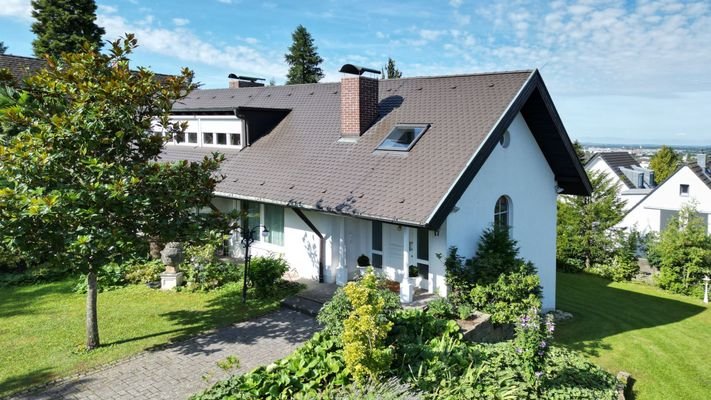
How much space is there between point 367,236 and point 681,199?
83.5 ft

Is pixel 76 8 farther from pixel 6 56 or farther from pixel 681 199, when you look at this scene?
pixel 681 199

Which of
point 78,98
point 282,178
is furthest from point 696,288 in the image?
point 78,98

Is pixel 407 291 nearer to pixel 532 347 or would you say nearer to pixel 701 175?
pixel 532 347

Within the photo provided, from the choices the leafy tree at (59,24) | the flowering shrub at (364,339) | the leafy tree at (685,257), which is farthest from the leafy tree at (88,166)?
the leafy tree at (59,24)

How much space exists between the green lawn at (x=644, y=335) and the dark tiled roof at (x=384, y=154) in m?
4.67

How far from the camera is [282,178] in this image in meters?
14.9

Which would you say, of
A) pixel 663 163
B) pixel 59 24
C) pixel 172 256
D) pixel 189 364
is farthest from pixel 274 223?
pixel 663 163

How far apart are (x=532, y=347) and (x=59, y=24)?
36991mm

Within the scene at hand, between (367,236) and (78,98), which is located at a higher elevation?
(78,98)

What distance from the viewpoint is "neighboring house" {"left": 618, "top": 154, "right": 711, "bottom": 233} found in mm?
29203

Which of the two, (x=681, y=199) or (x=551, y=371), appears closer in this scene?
(x=551, y=371)

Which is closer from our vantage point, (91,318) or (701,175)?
(91,318)

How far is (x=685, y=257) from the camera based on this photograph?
20.1 meters

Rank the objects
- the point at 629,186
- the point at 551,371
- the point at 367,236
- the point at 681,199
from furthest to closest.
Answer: the point at 629,186 → the point at 681,199 → the point at 367,236 → the point at 551,371
